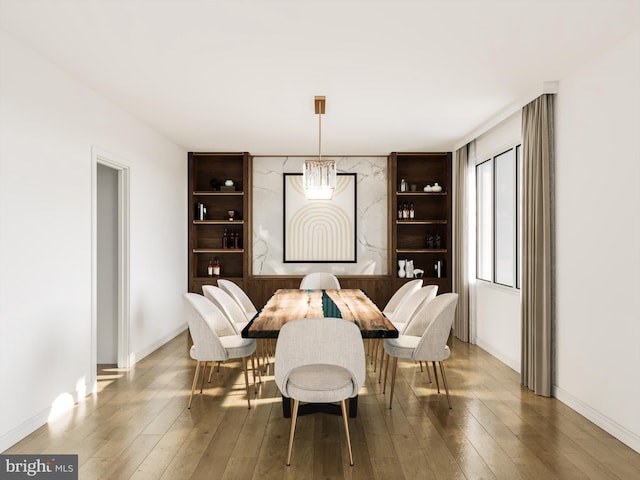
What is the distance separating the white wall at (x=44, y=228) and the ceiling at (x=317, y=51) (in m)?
0.23

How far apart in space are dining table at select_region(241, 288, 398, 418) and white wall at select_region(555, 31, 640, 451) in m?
1.49

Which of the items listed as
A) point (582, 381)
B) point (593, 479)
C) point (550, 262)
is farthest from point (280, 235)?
point (593, 479)

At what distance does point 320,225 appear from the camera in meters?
7.50

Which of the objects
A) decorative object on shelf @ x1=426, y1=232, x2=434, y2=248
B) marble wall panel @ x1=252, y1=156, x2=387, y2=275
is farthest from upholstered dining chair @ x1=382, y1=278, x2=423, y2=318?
decorative object on shelf @ x1=426, y1=232, x2=434, y2=248

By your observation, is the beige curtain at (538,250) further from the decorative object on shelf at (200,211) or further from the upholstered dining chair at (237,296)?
the decorative object on shelf at (200,211)

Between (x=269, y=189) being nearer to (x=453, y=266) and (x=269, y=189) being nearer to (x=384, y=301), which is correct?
(x=384, y=301)

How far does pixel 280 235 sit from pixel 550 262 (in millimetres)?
4244

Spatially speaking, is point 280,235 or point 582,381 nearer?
point 582,381

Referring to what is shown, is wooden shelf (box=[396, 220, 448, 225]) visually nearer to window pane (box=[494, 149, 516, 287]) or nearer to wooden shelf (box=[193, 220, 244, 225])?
window pane (box=[494, 149, 516, 287])

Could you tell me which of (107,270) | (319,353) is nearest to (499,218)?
(319,353)

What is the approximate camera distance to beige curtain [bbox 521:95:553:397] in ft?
13.5

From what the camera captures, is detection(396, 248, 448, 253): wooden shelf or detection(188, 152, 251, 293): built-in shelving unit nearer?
detection(396, 248, 448, 253): wooden shelf

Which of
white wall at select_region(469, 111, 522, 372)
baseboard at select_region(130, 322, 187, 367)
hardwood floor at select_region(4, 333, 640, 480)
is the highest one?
white wall at select_region(469, 111, 522, 372)

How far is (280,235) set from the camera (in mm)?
7512
